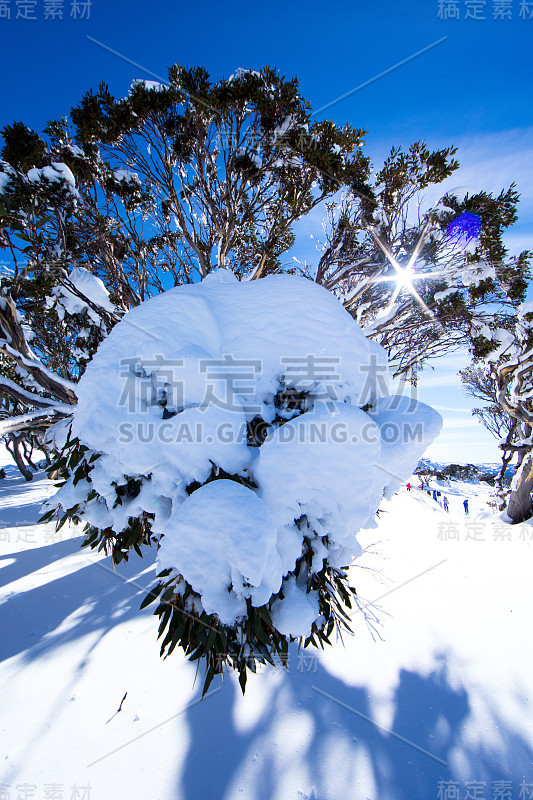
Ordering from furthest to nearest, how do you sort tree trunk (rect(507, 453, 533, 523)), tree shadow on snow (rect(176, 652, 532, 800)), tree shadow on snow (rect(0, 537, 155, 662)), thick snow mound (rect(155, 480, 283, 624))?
tree trunk (rect(507, 453, 533, 523)), tree shadow on snow (rect(0, 537, 155, 662)), tree shadow on snow (rect(176, 652, 532, 800)), thick snow mound (rect(155, 480, 283, 624))

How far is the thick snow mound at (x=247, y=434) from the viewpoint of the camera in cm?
139

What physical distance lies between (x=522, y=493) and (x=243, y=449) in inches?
390

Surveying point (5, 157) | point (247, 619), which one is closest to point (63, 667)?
point (247, 619)

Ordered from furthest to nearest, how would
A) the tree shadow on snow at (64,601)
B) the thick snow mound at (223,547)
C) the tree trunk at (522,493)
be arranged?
1. the tree trunk at (522,493)
2. the tree shadow on snow at (64,601)
3. the thick snow mound at (223,547)

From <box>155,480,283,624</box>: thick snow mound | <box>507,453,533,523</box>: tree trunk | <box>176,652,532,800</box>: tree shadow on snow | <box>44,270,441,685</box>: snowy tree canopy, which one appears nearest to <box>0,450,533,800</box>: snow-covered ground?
<box>176,652,532,800</box>: tree shadow on snow

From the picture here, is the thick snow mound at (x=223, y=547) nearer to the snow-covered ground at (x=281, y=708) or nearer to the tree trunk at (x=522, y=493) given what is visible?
the snow-covered ground at (x=281, y=708)

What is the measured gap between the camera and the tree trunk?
8.49 meters

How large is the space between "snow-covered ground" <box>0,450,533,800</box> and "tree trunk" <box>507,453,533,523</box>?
574 cm

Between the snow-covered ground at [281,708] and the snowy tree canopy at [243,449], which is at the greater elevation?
the snowy tree canopy at [243,449]

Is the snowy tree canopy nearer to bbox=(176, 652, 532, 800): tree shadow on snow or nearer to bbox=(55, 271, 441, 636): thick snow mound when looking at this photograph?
bbox=(55, 271, 441, 636): thick snow mound

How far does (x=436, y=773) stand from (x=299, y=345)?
2.75m

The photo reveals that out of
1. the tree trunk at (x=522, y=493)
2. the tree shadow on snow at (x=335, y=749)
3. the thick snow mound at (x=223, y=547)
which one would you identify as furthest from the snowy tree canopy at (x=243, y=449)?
the tree trunk at (x=522, y=493)

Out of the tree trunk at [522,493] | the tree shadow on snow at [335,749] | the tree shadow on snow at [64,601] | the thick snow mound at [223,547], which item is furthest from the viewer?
the tree trunk at [522,493]

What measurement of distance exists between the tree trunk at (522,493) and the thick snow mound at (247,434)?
885cm
